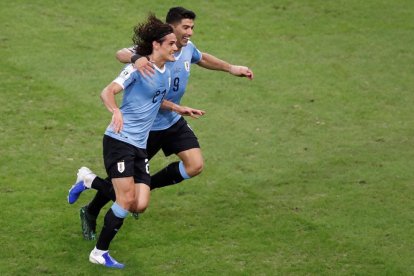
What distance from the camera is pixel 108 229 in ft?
33.8

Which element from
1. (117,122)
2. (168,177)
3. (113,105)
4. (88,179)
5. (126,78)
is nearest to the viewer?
(117,122)

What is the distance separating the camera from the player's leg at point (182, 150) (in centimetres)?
1149

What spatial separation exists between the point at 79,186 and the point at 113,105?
196cm

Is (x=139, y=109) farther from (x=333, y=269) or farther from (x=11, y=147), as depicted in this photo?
(x=11, y=147)

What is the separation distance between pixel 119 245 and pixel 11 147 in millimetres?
3354

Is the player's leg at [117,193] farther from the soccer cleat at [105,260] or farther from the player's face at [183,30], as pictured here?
the player's face at [183,30]

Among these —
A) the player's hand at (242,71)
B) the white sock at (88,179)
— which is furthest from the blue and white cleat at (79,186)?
the player's hand at (242,71)

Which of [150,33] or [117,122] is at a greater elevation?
[150,33]

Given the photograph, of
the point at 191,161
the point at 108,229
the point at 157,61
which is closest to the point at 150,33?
the point at 157,61

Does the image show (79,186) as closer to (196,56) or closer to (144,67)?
(144,67)

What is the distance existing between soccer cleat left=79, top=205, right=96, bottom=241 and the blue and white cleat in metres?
0.36

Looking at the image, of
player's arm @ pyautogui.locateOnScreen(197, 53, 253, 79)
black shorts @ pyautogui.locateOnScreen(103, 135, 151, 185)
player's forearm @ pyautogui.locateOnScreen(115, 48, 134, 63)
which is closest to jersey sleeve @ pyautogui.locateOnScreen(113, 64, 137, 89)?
player's forearm @ pyautogui.locateOnScreen(115, 48, 134, 63)

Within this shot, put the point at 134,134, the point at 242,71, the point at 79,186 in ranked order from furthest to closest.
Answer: the point at 242,71 → the point at 79,186 → the point at 134,134

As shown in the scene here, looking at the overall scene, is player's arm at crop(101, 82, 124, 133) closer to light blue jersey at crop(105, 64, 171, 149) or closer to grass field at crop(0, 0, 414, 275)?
light blue jersey at crop(105, 64, 171, 149)
